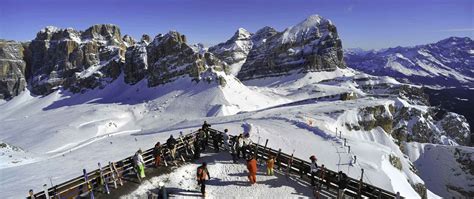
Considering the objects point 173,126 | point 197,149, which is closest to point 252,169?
point 197,149

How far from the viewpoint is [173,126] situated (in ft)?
188

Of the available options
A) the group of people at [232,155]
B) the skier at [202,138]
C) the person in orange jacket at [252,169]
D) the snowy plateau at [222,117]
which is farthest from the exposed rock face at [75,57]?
the person in orange jacket at [252,169]

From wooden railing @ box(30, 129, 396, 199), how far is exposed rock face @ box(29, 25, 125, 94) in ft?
365

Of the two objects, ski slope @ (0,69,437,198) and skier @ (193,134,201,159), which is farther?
ski slope @ (0,69,437,198)

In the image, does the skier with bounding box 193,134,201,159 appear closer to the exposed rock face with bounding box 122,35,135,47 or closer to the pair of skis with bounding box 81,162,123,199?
the pair of skis with bounding box 81,162,123,199

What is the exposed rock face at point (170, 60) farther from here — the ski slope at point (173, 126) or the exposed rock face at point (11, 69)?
the exposed rock face at point (11, 69)

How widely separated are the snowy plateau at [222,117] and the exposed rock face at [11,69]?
1406 millimetres

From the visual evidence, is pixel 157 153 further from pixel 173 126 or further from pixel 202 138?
pixel 173 126

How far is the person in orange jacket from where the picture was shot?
840 inches

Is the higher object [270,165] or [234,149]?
[234,149]

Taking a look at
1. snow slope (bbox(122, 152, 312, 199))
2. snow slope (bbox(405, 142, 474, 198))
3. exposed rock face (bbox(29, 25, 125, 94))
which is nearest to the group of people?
snow slope (bbox(122, 152, 312, 199))

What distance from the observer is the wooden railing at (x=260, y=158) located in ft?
63.1

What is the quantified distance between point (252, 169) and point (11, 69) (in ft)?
566

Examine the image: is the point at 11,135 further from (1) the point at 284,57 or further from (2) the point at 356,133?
(1) the point at 284,57
